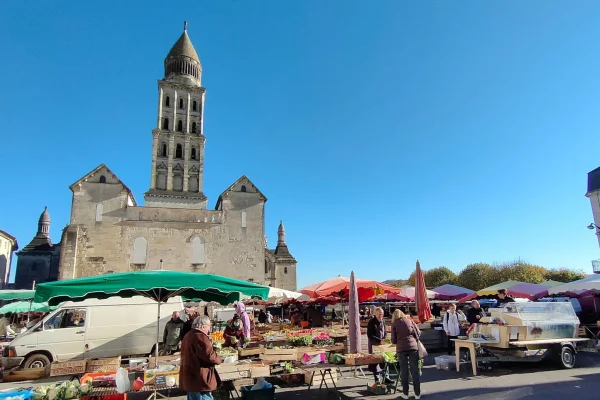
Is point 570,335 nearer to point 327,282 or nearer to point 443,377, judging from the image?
point 443,377

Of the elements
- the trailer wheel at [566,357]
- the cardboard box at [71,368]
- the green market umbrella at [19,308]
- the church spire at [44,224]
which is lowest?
the trailer wheel at [566,357]

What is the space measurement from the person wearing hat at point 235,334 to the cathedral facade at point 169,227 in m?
24.7

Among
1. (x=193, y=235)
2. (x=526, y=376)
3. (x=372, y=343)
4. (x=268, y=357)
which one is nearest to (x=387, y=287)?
(x=372, y=343)

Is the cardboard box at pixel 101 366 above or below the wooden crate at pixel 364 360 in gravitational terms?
below

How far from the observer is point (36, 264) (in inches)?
1941

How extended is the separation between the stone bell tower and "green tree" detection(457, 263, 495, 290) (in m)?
33.1

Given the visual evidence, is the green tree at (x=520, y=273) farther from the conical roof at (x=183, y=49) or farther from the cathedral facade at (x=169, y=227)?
the conical roof at (x=183, y=49)

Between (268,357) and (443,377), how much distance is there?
4292 millimetres

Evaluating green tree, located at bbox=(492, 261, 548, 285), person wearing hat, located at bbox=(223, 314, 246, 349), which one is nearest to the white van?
person wearing hat, located at bbox=(223, 314, 246, 349)

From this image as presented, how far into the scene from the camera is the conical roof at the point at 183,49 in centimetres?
4772

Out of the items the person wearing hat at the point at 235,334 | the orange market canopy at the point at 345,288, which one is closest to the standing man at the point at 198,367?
the person wearing hat at the point at 235,334

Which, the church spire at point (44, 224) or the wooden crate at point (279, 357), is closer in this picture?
the wooden crate at point (279, 357)

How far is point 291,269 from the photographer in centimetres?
4372

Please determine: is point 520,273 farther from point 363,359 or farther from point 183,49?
point 183,49
